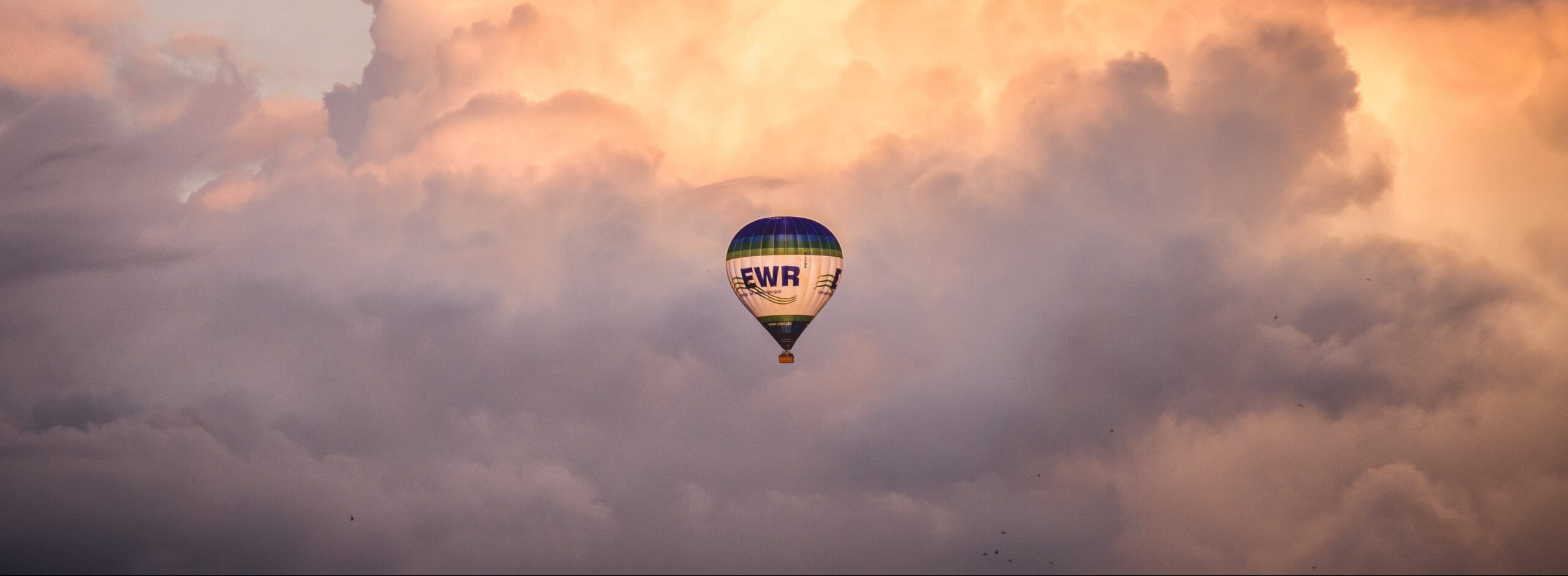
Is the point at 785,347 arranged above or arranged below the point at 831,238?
below

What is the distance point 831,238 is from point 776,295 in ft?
24.6

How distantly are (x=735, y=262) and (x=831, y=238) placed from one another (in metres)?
8.80

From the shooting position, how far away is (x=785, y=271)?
13175cm

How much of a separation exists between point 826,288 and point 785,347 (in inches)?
254

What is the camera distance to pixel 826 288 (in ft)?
440

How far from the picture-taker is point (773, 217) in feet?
437

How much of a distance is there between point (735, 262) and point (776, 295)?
5027mm

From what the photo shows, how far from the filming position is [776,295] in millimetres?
132500

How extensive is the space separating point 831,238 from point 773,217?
574 centimetres

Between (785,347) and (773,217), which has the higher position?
(773,217)

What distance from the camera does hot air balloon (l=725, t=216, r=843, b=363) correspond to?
131625 mm

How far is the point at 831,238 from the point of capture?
135m

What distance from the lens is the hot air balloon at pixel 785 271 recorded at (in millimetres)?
131625
